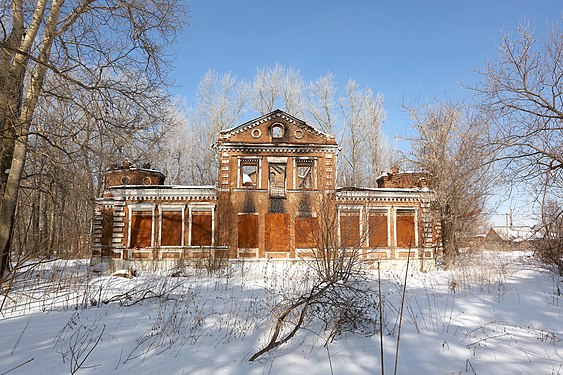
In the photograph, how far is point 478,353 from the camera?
5023 millimetres

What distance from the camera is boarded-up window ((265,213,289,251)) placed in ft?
66.4

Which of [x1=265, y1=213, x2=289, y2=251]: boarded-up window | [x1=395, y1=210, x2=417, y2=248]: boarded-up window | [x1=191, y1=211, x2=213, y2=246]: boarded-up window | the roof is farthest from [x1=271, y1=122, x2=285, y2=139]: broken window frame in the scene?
[x1=395, y1=210, x2=417, y2=248]: boarded-up window

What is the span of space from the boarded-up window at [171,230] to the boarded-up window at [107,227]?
5037 millimetres

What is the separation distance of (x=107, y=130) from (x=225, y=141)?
11.2m

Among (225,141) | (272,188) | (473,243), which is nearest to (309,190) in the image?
(272,188)

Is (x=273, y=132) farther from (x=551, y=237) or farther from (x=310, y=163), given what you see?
(x=551, y=237)

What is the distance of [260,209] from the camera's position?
2038 cm

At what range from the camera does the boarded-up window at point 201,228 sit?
1998 centimetres

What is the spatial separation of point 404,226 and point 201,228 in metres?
11.7

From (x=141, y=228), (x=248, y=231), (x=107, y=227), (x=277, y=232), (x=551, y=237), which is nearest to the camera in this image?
(x=551, y=237)

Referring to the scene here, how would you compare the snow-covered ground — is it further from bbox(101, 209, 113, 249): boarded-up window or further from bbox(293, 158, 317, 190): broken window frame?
bbox(101, 209, 113, 249): boarded-up window

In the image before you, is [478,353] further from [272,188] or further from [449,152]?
[449,152]

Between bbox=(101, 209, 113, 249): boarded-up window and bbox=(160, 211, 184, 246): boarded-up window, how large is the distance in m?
5.04

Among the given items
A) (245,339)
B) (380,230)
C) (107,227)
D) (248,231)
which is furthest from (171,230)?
(245,339)
